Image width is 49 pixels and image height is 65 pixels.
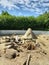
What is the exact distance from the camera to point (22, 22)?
30.4 metres

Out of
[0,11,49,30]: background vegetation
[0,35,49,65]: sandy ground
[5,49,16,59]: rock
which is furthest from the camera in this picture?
[0,11,49,30]: background vegetation

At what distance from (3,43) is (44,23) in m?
21.4

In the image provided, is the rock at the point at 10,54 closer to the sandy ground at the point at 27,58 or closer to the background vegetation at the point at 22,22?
the sandy ground at the point at 27,58

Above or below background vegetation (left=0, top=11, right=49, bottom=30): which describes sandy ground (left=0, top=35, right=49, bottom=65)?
below

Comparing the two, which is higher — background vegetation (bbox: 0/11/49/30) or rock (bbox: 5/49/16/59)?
background vegetation (bbox: 0/11/49/30)

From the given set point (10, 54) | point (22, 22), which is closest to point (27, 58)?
point (10, 54)

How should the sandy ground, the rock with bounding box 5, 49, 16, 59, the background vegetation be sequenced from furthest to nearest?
the background vegetation
the rock with bounding box 5, 49, 16, 59
the sandy ground

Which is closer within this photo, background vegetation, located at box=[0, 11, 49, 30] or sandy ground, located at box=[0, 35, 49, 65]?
sandy ground, located at box=[0, 35, 49, 65]

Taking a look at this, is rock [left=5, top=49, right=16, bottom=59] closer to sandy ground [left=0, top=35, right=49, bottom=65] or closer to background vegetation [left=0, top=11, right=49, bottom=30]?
sandy ground [left=0, top=35, right=49, bottom=65]

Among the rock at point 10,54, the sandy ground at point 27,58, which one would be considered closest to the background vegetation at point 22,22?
the sandy ground at point 27,58

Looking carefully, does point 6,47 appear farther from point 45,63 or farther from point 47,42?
point 47,42

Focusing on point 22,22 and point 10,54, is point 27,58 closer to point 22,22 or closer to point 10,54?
point 10,54

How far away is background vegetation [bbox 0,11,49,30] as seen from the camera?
93.5ft

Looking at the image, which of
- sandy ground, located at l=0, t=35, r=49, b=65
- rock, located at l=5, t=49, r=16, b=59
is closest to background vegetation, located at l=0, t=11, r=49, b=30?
sandy ground, located at l=0, t=35, r=49, b=65
